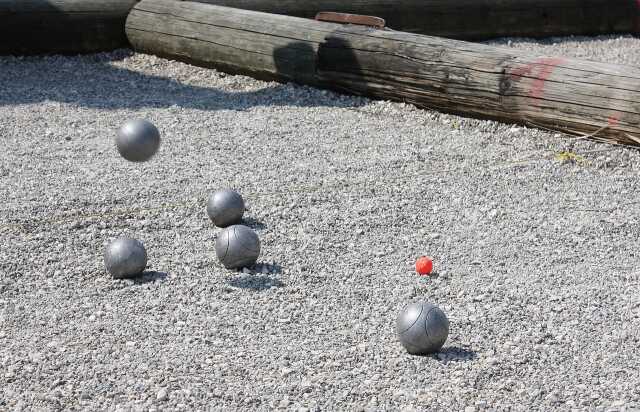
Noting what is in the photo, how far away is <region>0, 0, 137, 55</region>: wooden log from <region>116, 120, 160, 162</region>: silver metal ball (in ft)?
19.3

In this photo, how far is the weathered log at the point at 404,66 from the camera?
7.64m

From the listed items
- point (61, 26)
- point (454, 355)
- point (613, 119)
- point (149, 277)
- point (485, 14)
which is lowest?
point (61, 26)

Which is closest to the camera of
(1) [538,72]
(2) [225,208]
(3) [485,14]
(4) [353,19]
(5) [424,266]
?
(5) [424,266]

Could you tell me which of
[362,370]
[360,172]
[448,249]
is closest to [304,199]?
[360,172]

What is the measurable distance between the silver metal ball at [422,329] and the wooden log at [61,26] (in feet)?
25.7

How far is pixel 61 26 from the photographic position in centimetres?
1090

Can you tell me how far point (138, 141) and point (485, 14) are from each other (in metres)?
7.86

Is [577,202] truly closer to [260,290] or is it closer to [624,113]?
[624,113]

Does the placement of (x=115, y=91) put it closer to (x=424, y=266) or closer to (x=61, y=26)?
(x=61, y=26)

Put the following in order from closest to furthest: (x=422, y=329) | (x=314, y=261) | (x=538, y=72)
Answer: (x=422, y=329)
(x=314, y=261)
(x=538, y=72)

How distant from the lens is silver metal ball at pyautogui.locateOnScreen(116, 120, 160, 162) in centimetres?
550

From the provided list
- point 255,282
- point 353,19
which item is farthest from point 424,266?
point 353,19

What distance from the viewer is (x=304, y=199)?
6484 mm

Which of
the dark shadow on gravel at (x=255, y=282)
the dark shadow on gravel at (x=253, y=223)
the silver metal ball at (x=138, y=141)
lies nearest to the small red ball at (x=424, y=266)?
the dark shadow on gravel at (x=255, y=282)
